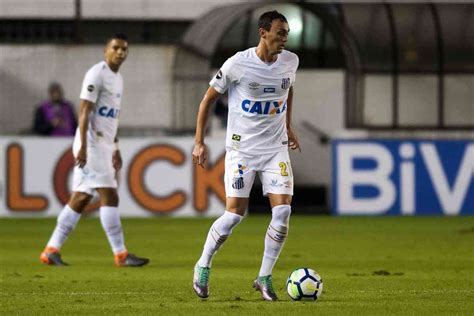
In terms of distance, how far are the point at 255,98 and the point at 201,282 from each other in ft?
4.57

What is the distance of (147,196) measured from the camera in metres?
22.8

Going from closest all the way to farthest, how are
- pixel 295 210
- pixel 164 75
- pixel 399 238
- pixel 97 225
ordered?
pixel 399 238, pixel 97 225, pixel 295 210, pixel 164 75

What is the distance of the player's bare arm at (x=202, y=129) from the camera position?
1080cm

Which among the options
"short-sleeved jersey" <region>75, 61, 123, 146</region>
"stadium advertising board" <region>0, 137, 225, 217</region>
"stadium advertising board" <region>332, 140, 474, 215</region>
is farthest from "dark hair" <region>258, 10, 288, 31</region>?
"stadium advertising board" <region>332, 140, 474, 215</region>

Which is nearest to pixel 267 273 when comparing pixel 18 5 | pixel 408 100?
pixel 408 100

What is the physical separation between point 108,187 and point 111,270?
1.03 metres

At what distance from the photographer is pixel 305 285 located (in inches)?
428

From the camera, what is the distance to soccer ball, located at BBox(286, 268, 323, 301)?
35.7 feet

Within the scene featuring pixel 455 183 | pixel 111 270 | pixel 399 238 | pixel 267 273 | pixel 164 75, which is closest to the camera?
pixel 267 273

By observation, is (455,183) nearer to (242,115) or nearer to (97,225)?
(97,225)

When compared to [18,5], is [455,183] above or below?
below

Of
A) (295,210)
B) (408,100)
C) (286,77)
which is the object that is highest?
(286,77)

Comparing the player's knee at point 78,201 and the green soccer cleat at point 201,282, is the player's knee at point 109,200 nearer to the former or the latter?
the player's knee at point 78,201

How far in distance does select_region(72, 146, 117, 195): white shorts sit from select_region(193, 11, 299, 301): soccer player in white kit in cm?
370
